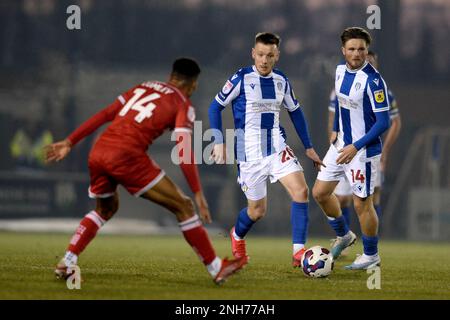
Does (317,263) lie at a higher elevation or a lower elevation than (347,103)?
lower

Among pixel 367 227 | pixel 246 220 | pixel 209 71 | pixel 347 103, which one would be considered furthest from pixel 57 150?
pixel 209 71

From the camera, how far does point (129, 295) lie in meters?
6.82

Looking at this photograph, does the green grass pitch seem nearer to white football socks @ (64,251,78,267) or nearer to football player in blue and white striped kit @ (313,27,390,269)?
white football socks @ (64,251,78,267)

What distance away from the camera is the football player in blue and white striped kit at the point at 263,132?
29.2 feet

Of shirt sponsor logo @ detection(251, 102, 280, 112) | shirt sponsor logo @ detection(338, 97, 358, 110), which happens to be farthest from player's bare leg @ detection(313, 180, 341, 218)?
shirt sponsor logo @ detection(251, 102, 280, 112)

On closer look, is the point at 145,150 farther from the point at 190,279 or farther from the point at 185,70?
the point at 190,279

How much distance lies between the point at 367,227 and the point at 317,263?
2.75ft

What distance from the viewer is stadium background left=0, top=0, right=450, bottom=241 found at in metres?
19.7

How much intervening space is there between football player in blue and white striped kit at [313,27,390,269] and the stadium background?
1027cm

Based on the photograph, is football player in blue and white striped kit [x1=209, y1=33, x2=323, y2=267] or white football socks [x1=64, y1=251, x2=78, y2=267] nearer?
white football socks [x1=64, y1=251, x2=78, y2=267]

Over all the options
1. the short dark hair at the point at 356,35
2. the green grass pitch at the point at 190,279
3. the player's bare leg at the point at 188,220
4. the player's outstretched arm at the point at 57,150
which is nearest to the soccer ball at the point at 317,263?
the green grass pitch at the point at 190,279

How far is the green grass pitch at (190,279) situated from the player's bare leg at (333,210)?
0.24 metres

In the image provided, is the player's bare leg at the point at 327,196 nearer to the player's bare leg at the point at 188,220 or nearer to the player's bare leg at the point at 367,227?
the player's bare leg at the point at 367,227

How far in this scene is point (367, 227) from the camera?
8914 millimetres
